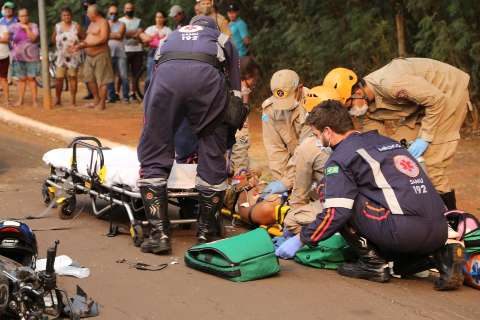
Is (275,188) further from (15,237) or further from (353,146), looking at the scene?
(15,237)

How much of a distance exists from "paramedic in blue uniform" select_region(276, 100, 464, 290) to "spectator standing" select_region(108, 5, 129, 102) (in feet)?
38.7

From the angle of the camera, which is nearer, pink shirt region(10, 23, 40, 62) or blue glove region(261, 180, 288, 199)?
blue glove region(261, 180, 288, 199)

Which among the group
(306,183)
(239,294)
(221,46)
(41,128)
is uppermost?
(221,46)

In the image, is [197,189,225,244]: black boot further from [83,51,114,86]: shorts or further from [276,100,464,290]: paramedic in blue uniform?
[83,51,114,86]: shorts

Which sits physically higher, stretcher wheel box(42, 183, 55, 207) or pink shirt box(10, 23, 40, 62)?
pink shirt box(10, 23, 40, 62)

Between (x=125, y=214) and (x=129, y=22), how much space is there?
33.2ft

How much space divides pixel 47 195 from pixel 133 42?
972 centimetres

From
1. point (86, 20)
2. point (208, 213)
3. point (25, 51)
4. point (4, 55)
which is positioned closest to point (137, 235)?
point (208, 213)

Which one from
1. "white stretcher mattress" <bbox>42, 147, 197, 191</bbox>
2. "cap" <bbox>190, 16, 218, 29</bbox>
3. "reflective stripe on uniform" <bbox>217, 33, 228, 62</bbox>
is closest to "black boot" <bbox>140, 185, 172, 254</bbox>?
"white stretcher mattress" <bbox>42, 147, 197, 191</bbox>

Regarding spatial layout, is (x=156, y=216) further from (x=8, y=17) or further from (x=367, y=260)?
(x=8, y=17)

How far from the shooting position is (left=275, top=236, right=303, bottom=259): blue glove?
7.60 meters

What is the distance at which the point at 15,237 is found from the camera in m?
6.61

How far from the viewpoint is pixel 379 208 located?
6.95m

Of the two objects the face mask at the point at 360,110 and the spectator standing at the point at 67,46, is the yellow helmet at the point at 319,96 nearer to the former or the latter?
the face mask at the point at 360,110
